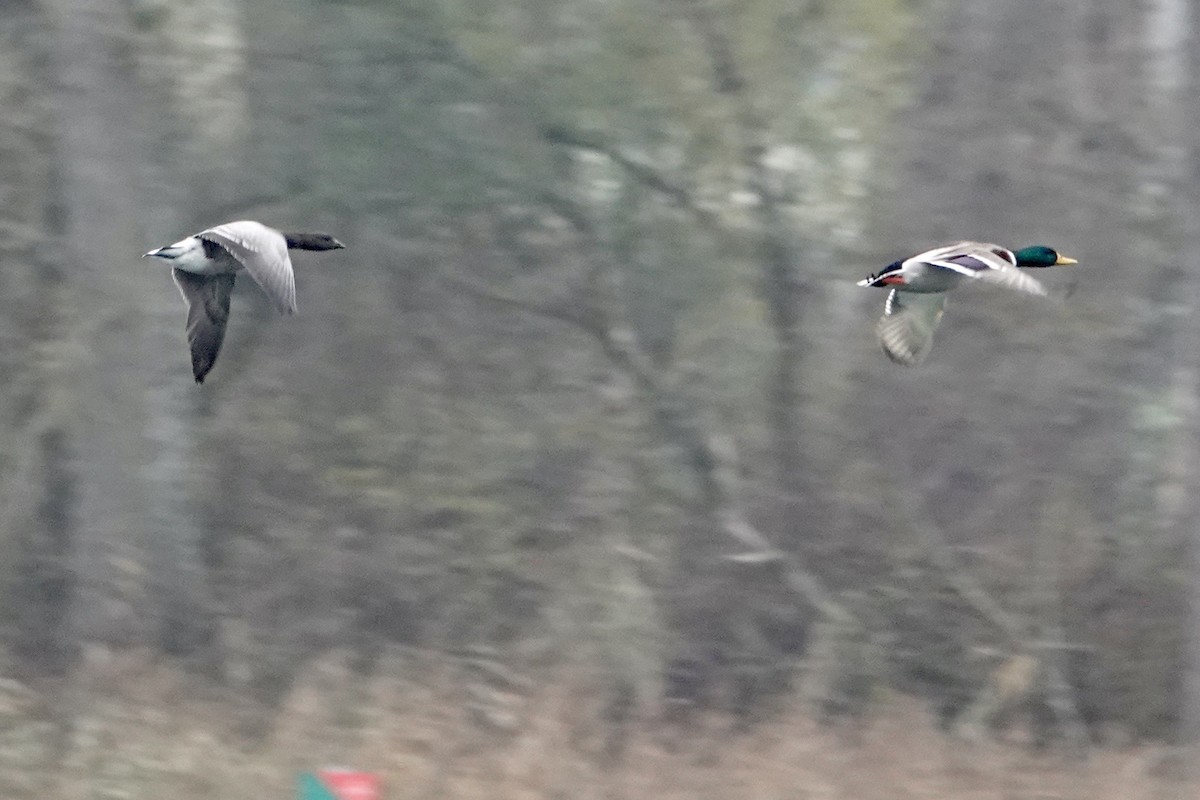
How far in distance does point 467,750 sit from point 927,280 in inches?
135

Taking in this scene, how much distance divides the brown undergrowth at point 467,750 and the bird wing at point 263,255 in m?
2.73

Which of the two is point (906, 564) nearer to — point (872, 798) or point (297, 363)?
point (872, 798)

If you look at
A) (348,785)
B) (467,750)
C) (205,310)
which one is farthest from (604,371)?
(348,785)

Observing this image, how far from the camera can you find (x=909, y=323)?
9906 millimetres

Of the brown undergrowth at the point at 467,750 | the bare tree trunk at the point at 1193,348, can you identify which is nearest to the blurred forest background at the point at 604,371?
the brown undergrowth at the point at 467,750

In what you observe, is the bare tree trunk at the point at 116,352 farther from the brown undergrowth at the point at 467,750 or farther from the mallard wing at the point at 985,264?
the mallard wing at the point at 985,264

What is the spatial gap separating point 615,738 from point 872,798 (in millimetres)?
1531

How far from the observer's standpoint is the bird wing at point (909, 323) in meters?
9.76

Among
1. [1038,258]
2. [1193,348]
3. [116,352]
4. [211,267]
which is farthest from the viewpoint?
[116,352]

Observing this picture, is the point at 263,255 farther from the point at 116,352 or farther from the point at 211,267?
the point at 116,352

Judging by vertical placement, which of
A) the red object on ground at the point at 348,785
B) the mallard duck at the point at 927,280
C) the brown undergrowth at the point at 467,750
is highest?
the mallard duck at the point at 927,280

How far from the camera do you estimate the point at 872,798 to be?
10.3 meters

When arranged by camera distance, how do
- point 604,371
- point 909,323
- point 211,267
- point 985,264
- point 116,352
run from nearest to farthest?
point 985,264
point 211,267
point 909,323
point 116,352
point 604,371

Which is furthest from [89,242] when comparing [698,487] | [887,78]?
[887,78]
